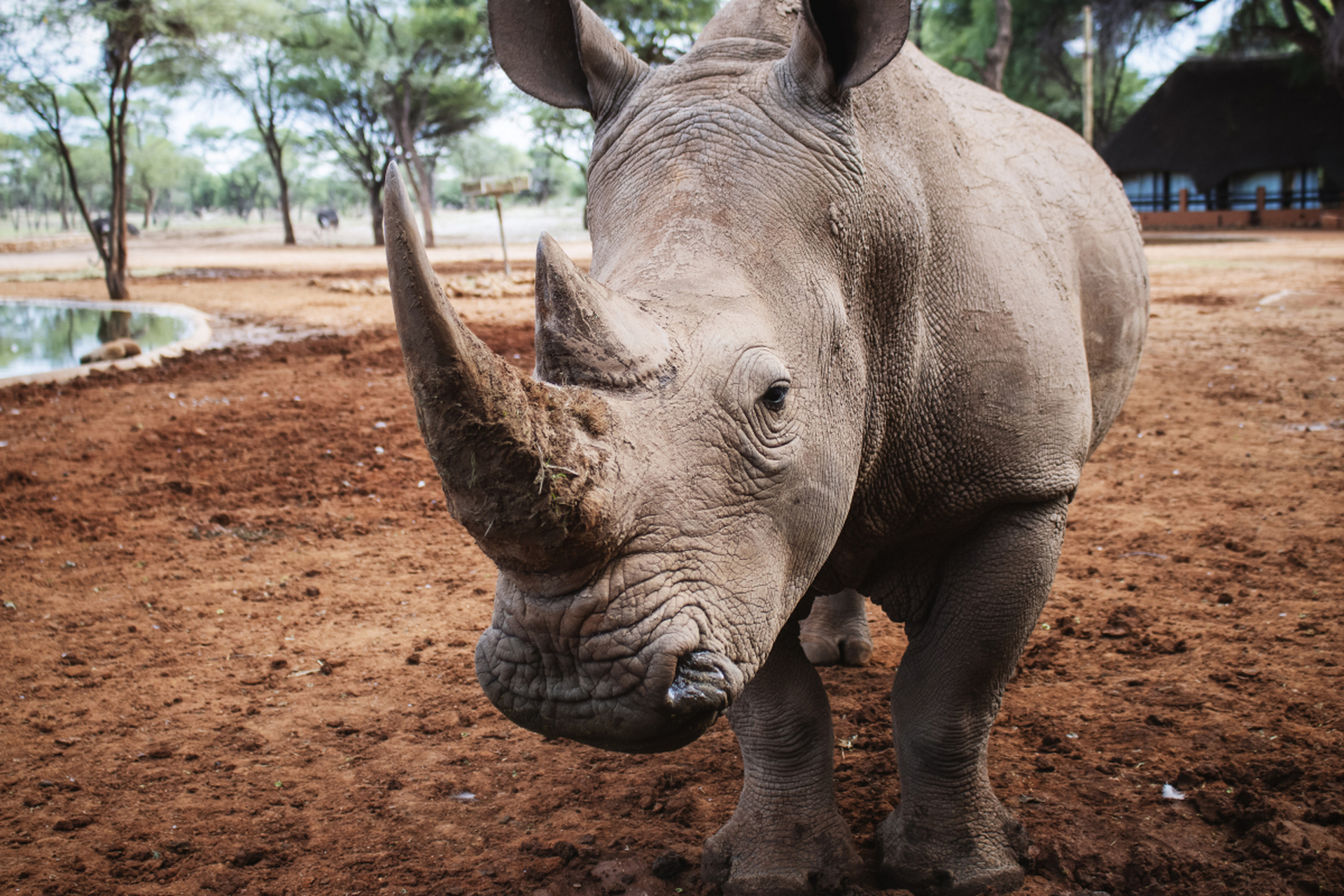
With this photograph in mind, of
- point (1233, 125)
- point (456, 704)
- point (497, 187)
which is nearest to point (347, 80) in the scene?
point (497, 187)

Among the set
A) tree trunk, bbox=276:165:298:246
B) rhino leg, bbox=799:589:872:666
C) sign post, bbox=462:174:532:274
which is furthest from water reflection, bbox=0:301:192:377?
tree trunk, bbox=276:165:298:246

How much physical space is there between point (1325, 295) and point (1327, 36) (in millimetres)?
15732

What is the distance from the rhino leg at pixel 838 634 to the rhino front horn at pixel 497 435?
8.72ft

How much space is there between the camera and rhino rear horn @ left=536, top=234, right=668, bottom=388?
1.62m

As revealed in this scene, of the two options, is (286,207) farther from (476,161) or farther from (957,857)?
(957,857)

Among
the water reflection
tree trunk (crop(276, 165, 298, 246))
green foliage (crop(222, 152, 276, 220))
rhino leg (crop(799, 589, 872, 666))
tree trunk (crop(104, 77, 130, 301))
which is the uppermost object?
green foliage (crop(222, 152, 276, 220))

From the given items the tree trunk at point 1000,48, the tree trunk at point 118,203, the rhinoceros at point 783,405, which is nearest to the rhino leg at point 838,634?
the rhinoceros at point 783,405

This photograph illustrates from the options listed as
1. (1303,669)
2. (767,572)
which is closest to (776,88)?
(767,572)

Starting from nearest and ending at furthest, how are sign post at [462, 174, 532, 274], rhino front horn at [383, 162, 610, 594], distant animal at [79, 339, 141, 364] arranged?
rhino front horn at [383, 162, 610, 594]
distant animal at [79, 339, 141, 364]
sign post at [462, 174, 532, 274]

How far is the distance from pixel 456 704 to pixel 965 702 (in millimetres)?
1922

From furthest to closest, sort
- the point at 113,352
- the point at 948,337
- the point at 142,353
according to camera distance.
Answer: the point at 142,353 < the point at 113,352 < the point at 948,337

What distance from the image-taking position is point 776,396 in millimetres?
1836

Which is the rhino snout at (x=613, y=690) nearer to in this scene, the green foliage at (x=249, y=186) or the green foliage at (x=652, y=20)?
the green foliage at (x=652, y=20)

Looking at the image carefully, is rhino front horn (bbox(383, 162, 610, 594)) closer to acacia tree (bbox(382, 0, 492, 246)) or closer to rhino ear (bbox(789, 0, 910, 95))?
rhino ear (bbox(789, 0, 910, 95))
